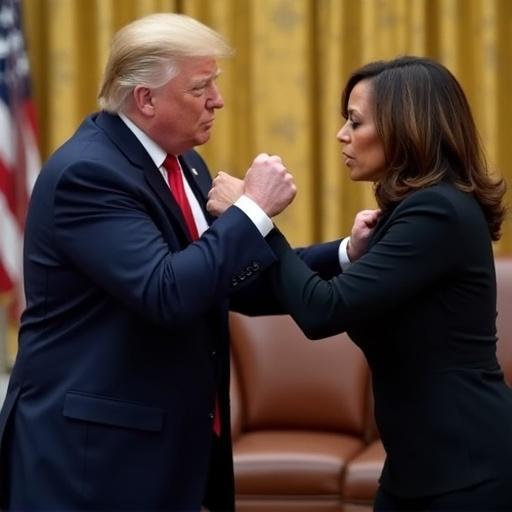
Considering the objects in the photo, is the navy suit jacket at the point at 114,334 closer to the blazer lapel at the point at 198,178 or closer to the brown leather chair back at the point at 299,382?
the blazer lapel at the point at 198,178

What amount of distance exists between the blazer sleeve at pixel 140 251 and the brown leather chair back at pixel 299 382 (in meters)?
2.32

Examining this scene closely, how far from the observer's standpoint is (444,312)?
2516mm

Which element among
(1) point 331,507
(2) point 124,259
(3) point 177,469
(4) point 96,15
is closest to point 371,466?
(1) point 331,507

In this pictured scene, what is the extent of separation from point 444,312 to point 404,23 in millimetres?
3170

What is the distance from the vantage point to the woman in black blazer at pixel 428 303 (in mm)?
2494

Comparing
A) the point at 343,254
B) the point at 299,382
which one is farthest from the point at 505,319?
the point at 343,254

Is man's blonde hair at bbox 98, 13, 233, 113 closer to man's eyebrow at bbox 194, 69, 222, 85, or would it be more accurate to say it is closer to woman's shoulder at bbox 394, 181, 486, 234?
man's eyebrow at bbox 194, 69, 222, 85

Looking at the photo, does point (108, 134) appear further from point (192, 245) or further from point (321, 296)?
point (321, 296)

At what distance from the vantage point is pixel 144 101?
2.76 metres

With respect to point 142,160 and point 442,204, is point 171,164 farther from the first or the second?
point 442,204

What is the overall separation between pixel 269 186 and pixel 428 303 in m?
0.41

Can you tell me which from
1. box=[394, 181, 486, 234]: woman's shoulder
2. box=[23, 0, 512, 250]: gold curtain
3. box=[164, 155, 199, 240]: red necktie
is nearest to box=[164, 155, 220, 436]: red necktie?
box=[164, 155, 199, 240]: red necktie

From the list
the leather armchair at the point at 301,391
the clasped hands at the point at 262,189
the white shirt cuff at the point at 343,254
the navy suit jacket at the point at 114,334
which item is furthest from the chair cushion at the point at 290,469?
the clasped hands at the point at 262,189

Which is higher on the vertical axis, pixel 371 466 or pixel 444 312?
pixel 444 312
